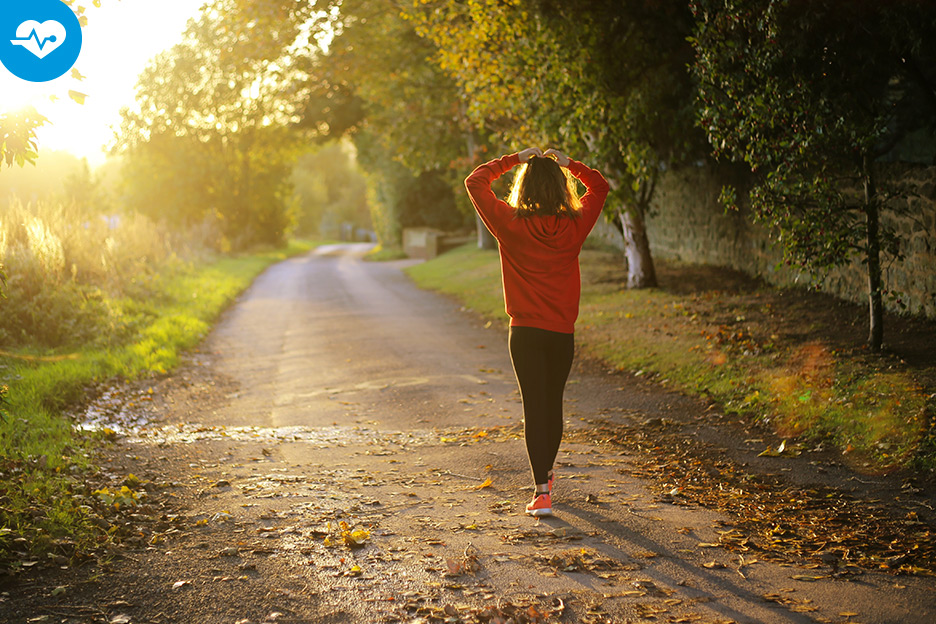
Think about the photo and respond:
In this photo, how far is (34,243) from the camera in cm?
1327

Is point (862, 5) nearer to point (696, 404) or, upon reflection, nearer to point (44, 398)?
point (696, 404)

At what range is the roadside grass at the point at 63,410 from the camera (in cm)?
521

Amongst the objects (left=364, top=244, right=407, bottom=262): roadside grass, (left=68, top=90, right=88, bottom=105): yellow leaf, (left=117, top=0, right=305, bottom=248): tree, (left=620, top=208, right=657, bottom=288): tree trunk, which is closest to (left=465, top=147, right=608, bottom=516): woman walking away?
(left=68, top=90, right=88, bottom=105): yellow leaf

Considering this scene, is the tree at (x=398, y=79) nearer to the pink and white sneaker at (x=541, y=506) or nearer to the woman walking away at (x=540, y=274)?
the woman walking away at (x=540, y=274)

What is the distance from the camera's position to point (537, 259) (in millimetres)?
5418

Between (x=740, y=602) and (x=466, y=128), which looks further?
(x=466, y=128)

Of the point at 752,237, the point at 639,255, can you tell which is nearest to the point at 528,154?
the point at 752,237

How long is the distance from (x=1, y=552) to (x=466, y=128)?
2154 cm

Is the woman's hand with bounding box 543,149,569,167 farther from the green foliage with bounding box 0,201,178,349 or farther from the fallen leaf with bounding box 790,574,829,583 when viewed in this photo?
the green foliage with bounding box 0,201,178,349

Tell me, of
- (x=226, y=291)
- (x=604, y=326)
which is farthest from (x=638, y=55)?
(x=226, y=291)

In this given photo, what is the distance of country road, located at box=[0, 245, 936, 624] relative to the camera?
4172 mm

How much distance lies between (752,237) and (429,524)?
473 inches

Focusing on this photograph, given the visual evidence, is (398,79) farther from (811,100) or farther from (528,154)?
(528,154)

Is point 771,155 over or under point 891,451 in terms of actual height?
over
